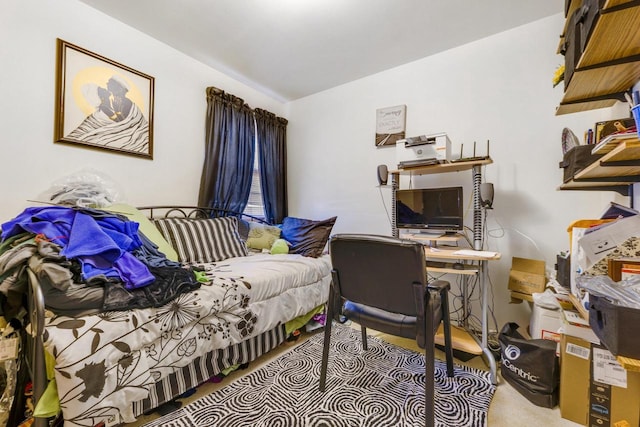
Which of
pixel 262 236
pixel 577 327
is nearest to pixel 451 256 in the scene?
pixel 577 327

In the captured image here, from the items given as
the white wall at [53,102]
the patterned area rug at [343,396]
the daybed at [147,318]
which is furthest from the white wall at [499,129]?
the white wall at [53,102]

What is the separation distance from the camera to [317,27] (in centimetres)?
211

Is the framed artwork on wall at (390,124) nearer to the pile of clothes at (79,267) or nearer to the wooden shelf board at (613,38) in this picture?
the wooden shelf board at (613,38)

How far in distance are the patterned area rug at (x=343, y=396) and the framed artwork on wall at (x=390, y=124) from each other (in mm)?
1940

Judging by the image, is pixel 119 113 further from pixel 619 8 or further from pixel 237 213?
pixel 619 8

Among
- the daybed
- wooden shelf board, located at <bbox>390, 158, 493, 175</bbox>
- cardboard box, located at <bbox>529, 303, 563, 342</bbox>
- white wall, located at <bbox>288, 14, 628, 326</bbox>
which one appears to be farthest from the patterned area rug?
wooden shelf board, located at <bbox>390, 158, 493, 175</bbox>

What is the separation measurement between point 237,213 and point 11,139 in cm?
165

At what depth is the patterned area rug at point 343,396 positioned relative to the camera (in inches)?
49.8

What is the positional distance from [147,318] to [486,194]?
2.14 m

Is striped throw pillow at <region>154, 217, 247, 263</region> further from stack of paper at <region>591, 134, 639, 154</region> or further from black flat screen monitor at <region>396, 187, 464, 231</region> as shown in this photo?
stack of paper at <region>591, 134, 639, 154</region>

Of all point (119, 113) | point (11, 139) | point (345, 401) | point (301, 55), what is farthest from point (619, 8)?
point (11, 139)

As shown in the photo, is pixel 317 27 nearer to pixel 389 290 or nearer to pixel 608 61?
pixel 608 61

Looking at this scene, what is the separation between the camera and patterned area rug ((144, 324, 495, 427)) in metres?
1.26

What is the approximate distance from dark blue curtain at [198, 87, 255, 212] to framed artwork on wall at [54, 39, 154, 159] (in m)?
0.51
